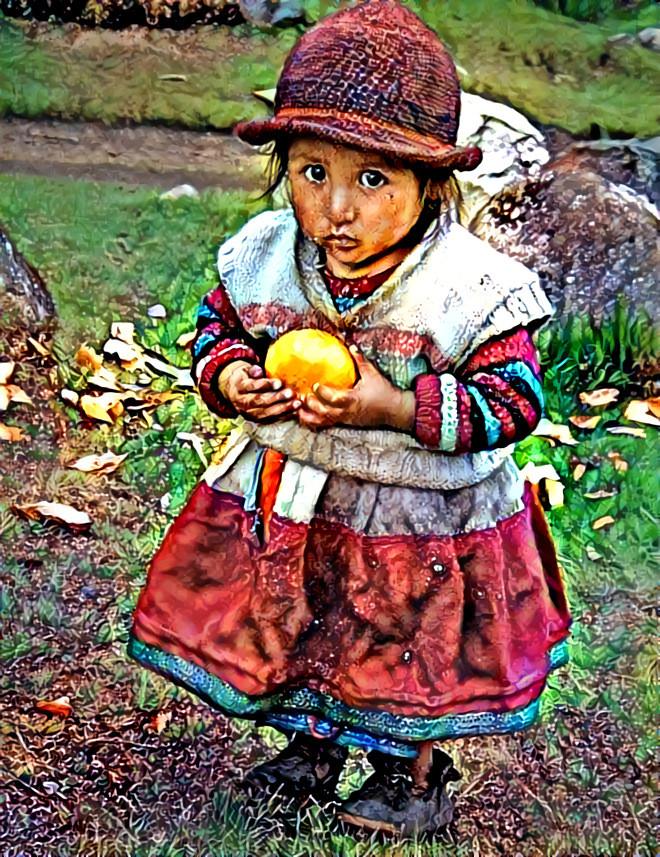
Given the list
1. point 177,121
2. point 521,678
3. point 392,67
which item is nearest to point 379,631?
point 521,678

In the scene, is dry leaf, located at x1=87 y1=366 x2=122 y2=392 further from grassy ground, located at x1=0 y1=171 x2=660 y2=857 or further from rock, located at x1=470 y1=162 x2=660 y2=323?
rock, located at x1=470 y1=162 x2=660 y2=323

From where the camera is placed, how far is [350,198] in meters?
1.77

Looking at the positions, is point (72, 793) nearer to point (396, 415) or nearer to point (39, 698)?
point (39, 698)

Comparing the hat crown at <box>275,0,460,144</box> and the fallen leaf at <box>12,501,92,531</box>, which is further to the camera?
the fallen leaf at <box>12,501,92,531</box>

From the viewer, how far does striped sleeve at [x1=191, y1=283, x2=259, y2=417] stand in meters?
1.94

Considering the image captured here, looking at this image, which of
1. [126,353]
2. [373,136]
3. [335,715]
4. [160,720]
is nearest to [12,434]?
[126,353]

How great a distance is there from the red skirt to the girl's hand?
0.19 metres

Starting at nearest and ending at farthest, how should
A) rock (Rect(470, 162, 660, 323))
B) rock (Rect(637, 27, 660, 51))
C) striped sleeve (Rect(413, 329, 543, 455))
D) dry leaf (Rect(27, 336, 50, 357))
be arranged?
striped sleeve (Rect(413, 329, 543, 455)) → rock (Rect(637, 27, 660, 51)) → rock (Rect(470, 162, 660, 323)) → dry leaf (Rect(27, 336, 50, 357))

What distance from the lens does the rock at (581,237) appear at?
246 cm

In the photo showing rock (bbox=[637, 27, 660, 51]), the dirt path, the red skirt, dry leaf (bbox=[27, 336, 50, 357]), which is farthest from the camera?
dry leaf (bbox=[27, 336, 50, 357])

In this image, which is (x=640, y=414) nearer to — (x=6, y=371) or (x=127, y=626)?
(x=127, y=626)

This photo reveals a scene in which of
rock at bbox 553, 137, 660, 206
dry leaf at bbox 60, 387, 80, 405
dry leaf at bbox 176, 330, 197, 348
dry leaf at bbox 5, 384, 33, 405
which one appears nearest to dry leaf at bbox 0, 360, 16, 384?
dry leaf at bbox 5, 384, 33, 405

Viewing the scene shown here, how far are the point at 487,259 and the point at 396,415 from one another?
0.94 ft

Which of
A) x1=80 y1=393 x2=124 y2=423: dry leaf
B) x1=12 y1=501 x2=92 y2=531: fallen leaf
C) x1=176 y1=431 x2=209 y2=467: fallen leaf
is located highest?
x1=80 y1=393 x2=124 y2=423: dry leaf
